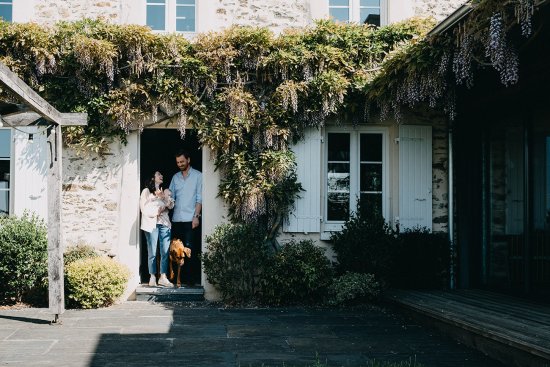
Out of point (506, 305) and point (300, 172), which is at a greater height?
point (300, 172)

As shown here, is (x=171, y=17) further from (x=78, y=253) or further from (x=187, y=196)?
(x=78, y=253)

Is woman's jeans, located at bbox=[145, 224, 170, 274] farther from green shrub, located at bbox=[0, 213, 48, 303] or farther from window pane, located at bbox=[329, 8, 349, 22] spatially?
window pane, located at bbox=[329, 8, 349, 22]

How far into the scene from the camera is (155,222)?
25.2 ft

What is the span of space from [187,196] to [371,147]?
245 centimetres

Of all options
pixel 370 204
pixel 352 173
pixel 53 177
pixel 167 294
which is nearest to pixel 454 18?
pixel 352 173

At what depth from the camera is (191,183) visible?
26.4 ft

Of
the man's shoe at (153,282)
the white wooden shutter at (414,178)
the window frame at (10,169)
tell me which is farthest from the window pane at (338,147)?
the window frame at (10,169)

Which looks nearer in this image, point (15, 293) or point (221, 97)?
point (15, 293)

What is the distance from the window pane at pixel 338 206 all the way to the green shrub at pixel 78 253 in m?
2.93

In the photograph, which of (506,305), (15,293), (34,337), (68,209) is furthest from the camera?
(68,209)

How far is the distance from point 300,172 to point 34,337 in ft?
12.1

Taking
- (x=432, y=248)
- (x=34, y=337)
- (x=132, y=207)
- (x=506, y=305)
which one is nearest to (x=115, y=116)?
(x=132, y=207)

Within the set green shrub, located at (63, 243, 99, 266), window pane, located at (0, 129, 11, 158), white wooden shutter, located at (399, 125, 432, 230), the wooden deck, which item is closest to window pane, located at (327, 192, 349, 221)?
white wooden shutter, located at (399, 125, 432, 230)

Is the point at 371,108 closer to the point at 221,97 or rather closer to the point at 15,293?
the point at 221,97
